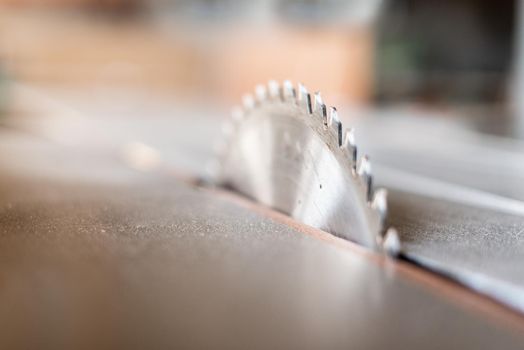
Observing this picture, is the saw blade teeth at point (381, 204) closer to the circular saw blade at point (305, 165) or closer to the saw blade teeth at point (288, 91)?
the circular saw blade at point (305, 165)

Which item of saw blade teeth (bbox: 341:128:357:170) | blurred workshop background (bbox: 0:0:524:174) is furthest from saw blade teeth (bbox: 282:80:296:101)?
blurred workshop background (bbox: 0:0:524:174)

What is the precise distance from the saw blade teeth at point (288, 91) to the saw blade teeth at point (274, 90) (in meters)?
0.01

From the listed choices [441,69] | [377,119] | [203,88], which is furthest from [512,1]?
[203,88]

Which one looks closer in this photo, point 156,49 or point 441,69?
point 441,69

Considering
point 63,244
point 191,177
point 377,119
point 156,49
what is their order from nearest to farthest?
point 63,244, point 191,177, point 377,119, point 156,49

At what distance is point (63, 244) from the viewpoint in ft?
1.47

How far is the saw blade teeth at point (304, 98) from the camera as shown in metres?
0.53

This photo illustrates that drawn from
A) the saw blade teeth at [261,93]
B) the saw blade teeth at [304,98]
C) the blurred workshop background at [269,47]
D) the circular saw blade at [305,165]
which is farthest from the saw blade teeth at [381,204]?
the blurred workshop background at [269,47]

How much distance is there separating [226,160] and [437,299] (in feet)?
1.59

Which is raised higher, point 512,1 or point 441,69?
point 512,1

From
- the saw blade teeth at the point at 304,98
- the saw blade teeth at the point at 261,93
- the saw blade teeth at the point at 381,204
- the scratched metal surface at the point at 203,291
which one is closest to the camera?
the scratched metal surface at the point at 203,291

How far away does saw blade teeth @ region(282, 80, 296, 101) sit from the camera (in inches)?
22.5

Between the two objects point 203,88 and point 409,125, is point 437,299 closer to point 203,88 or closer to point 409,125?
point 409,125

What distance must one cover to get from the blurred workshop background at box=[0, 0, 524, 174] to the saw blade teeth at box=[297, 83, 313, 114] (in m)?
4.73
